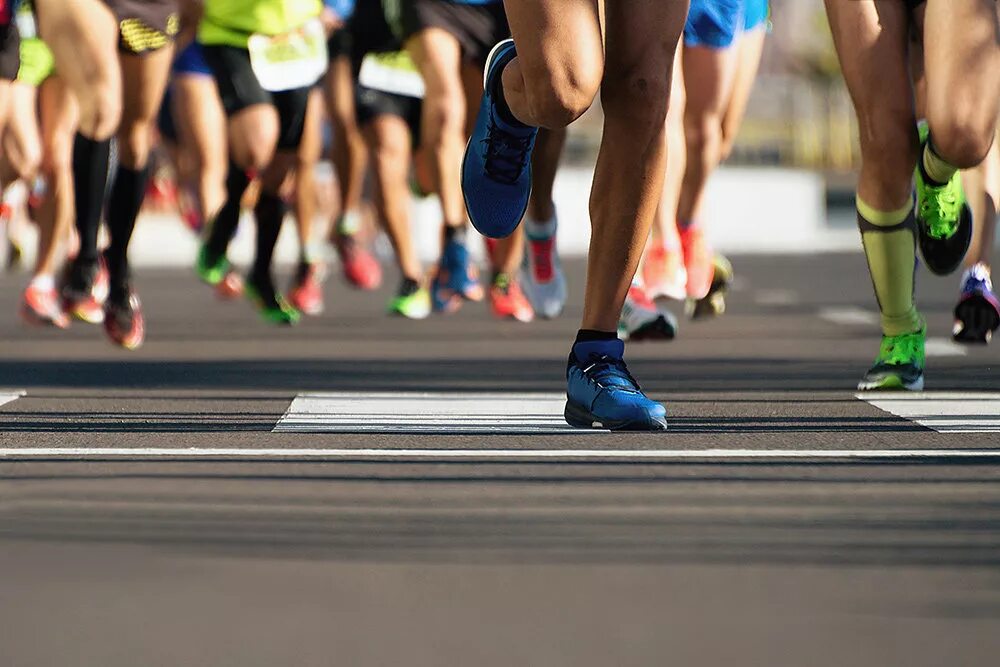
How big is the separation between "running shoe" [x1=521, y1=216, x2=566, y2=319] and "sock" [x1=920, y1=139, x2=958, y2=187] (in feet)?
7.58

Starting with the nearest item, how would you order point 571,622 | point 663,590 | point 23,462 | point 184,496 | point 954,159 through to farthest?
point 571,622, point 663,590, point 184,496, point 23,462, point 954,159

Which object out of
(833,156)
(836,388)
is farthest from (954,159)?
(833,156)

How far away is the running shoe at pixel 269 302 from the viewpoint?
9547 millimetres

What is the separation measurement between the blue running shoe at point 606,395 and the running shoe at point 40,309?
4.73m

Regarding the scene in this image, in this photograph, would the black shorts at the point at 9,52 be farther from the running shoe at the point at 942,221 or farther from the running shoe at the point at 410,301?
the running shoe at the point at 942,221

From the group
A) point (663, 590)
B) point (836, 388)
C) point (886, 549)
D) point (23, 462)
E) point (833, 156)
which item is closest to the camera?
point (663, 590)

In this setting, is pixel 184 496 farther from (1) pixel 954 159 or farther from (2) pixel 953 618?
(1) pixel 954 159

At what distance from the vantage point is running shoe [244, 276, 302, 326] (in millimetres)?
9547

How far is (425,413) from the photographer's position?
17.2 ft

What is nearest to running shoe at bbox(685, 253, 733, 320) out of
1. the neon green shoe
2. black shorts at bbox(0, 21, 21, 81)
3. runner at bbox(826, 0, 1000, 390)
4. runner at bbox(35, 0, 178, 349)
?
the neon green shoe

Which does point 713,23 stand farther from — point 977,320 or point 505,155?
point 505,155

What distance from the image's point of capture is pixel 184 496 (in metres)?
3.75

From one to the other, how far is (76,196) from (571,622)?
531 centimetres

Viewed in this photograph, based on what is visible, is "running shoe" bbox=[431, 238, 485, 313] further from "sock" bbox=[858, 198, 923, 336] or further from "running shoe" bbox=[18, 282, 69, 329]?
"sock" bbox=[858, 198, 923, 336]
